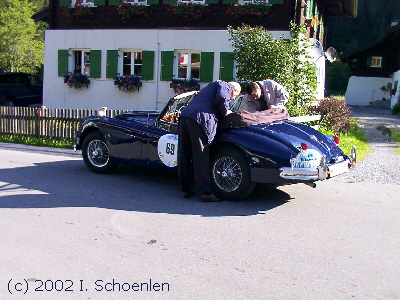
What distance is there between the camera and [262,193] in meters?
7.59

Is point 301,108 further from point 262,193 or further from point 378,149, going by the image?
point 262,193

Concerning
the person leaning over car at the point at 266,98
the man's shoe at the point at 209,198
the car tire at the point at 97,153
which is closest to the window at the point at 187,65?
the car tire at the point at 97,153

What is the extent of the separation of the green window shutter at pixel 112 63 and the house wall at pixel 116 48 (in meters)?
0.27

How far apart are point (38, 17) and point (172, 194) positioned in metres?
21.7

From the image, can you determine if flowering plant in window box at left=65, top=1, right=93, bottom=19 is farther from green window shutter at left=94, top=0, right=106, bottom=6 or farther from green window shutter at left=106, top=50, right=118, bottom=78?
green window shutter at left=106, top=50, right=118, bottom=78

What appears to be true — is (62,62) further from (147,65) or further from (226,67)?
(226,67)

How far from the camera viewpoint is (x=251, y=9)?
19.8 meters

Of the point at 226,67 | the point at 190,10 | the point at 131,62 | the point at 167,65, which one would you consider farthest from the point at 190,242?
the point at 131,62

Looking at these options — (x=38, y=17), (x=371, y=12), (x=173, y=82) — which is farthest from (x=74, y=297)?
(x=371, y=12)

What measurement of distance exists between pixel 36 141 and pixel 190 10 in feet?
32.1

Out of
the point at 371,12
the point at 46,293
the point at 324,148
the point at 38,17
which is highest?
the point at 371,12

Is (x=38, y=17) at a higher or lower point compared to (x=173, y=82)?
higher

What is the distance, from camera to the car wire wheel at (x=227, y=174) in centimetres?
689

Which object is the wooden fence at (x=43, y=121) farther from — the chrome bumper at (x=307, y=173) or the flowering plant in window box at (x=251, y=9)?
the flowering plant in window box at (x=251, y=9)
